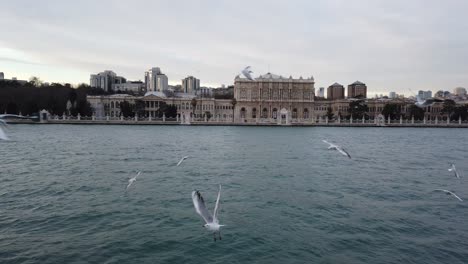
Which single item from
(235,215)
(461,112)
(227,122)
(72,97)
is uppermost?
(72,97)

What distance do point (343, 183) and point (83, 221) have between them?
7.81 metres

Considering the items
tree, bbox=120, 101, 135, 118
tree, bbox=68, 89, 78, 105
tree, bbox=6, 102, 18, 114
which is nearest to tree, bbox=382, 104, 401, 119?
tree, bbox=120, 101, 135, 118

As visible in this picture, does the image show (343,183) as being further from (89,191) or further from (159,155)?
(159,155)

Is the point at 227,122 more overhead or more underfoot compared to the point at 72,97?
more underfoot

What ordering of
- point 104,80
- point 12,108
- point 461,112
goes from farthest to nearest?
point 104,80 < point 461,112 < point 12,108

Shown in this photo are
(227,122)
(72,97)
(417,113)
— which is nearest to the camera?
(72,97)

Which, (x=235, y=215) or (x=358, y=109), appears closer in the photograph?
(x=235, y=215)

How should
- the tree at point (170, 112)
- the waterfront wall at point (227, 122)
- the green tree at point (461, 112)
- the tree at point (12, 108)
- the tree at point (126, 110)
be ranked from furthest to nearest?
1. the green tree at point (461, 112)
2. the tree at point (170, 112)
3. the tree at point (126, 110)
4. the waterfront wall at point (227, 122)
5. the tree at point (12, 108)

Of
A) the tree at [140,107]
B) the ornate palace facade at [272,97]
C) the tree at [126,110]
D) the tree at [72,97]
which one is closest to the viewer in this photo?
the tree at [72,97]

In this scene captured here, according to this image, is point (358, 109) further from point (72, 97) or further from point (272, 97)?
point (72, 97)

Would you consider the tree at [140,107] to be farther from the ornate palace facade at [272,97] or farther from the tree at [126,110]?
the ornate palace facade at [272,97]

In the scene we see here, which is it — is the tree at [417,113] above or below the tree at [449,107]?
below

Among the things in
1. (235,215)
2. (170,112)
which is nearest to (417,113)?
(170,112)

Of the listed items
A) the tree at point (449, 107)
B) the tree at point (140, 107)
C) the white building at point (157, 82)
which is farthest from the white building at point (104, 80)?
the tree at point (449, 107)
